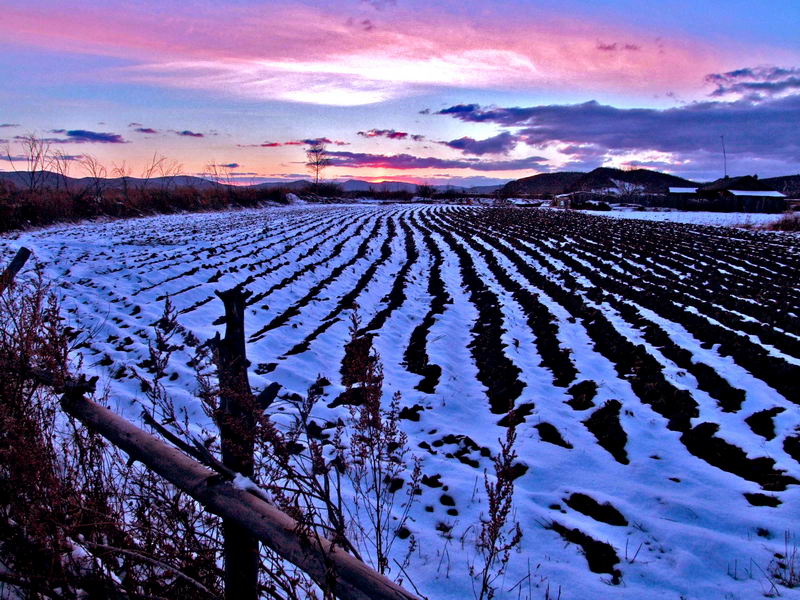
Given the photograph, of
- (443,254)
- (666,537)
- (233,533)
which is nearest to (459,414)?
(666,537)

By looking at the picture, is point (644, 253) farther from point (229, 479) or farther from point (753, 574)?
point (229, 479)

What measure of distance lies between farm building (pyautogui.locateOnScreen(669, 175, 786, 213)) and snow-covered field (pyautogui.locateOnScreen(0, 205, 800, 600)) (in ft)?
121

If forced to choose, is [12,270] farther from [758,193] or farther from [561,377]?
[758,193]

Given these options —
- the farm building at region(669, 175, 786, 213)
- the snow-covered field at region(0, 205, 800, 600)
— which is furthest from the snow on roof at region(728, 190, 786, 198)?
the snow-covered field at region(0, 205, 800, 600)

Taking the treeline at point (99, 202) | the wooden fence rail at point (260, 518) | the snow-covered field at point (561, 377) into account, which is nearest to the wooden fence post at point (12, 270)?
the snow-covered field at point (561, 377)

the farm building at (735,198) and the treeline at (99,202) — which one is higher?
the farm building at (735,198)

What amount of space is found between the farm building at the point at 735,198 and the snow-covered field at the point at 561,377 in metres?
36.8

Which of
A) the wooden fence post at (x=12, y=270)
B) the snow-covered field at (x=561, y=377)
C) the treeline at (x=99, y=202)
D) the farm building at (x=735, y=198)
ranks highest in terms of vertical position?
the farm building at (x=735, y=198)

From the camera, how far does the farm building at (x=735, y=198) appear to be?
4246 cm

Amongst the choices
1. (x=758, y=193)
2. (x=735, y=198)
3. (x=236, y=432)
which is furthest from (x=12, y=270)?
(x=758, y=193)

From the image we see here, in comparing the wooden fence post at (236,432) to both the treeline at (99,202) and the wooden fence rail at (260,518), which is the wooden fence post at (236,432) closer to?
the wooden fence rail at (260,518)

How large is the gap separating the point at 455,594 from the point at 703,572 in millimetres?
1359

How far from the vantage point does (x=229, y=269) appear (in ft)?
34.9

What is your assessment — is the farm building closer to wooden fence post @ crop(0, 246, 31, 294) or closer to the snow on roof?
the snow on roof
